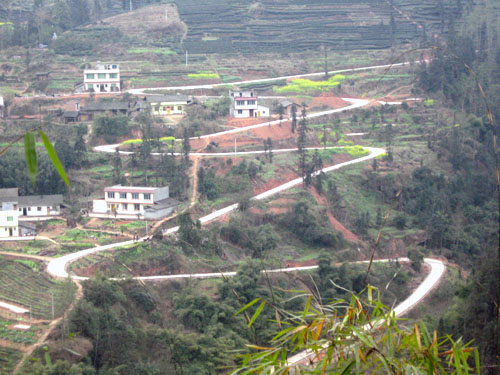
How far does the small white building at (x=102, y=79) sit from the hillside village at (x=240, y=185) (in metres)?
0.14

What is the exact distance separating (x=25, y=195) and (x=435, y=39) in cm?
2605

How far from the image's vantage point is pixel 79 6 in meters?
39.9

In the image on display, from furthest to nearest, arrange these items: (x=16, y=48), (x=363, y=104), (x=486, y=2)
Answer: (x=486, y=2) < (x=16, y=48) < (x=363, y=104)

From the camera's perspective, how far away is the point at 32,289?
12773 millimetres

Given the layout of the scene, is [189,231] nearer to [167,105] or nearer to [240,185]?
[240,185]

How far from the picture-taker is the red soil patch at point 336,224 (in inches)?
727

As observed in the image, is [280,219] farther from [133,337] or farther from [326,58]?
[326,58]

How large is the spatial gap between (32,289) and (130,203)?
18.2 ft

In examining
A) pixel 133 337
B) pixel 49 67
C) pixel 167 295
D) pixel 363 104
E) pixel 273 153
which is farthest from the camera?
pixel 49 67

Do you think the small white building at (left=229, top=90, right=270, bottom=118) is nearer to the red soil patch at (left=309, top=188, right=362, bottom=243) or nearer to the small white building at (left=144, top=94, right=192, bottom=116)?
the small white building at (left=144, top=94, right=192, bottom=116)

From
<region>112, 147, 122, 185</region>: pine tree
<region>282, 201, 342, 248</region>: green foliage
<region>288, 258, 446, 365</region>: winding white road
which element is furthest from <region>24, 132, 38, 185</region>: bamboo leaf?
<region>112, 147, 122, 185</region>: pine tree

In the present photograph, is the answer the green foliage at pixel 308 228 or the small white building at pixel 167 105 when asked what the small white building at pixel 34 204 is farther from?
the small white building at pixel 167 105

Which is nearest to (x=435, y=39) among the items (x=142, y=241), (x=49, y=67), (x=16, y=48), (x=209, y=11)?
(x=209, y=11)

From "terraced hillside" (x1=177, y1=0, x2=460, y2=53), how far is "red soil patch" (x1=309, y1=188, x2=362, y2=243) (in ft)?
55.5
